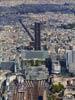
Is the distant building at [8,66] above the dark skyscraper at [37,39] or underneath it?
underneath

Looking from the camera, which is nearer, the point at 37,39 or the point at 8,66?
the point at 8,66

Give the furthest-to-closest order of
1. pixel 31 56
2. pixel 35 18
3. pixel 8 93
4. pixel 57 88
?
pixel 35 18
pixel 31 56
pixel 57 88
pixel 8 93

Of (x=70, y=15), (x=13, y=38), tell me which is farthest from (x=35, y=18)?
(x=13, y=38)

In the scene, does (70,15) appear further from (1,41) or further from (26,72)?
(26,72)

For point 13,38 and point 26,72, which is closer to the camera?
point 26,72

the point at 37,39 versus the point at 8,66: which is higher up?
the point at 37,39

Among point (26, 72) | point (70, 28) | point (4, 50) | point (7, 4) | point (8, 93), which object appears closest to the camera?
point (8, 93)

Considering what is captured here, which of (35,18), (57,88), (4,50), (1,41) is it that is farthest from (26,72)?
(35,18)

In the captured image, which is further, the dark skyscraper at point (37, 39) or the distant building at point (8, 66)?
the dark skyscraper at point (37, 39)

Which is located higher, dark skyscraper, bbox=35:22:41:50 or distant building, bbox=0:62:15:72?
dark skyscraper, bbox=35:22:41:50

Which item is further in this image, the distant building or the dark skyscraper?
the dark skyscraper
